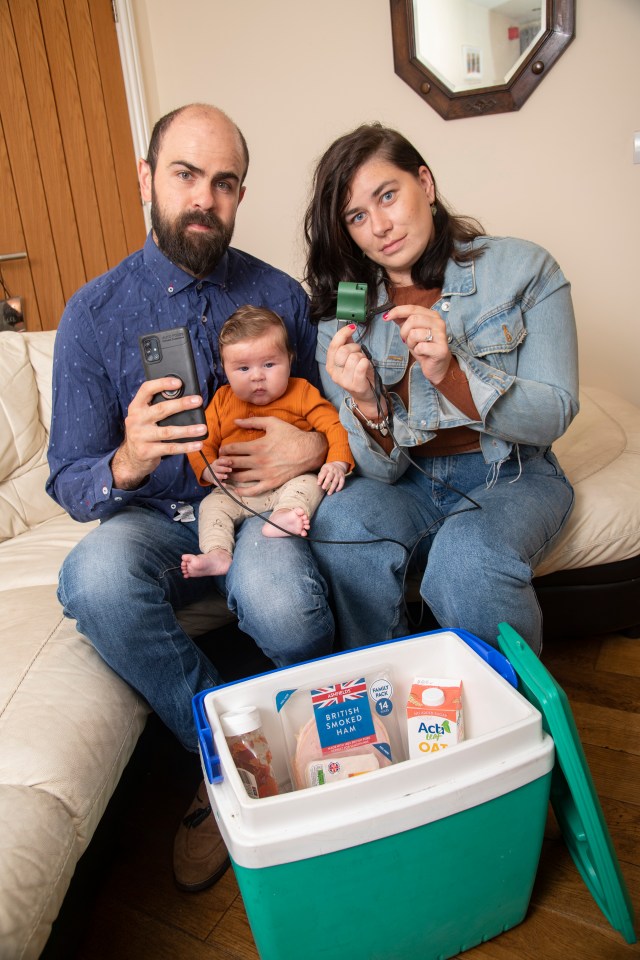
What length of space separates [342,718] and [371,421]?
1.84ft

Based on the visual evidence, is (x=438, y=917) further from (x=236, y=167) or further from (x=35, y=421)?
(x=35, y=421)

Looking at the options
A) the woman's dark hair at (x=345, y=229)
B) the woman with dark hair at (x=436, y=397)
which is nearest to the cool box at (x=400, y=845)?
the woman with dark hair at (x=436, y=397)

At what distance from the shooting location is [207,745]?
0.91 m

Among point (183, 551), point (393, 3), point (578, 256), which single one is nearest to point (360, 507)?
point (183, 551)

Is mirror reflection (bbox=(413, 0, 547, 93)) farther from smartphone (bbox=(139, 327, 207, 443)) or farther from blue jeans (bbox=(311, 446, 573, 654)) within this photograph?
smartphone (bbox=(139, 327, 207, 443))

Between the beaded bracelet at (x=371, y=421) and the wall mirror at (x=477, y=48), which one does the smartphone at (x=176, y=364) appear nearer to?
the beaded bracelet at (x=371, y=421)

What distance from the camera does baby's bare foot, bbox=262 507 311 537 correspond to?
124 centimetres

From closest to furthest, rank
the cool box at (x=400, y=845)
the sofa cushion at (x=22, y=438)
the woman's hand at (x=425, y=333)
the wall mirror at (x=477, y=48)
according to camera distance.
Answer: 1. the cool box at (x=400, y=845)
2. the woman's hand at (x=425, y=333)
3. the sofa cushion at (x=22, y=438)
4. the wall mirror at (x=477, y=48)

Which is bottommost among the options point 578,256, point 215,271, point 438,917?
point 438,917

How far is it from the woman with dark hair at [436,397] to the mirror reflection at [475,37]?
1260 mm

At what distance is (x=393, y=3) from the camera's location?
2.38 meters

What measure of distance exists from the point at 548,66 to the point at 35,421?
1929 mm

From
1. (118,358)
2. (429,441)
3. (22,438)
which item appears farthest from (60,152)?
(429,441)

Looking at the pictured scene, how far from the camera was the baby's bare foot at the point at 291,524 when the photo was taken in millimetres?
1236
